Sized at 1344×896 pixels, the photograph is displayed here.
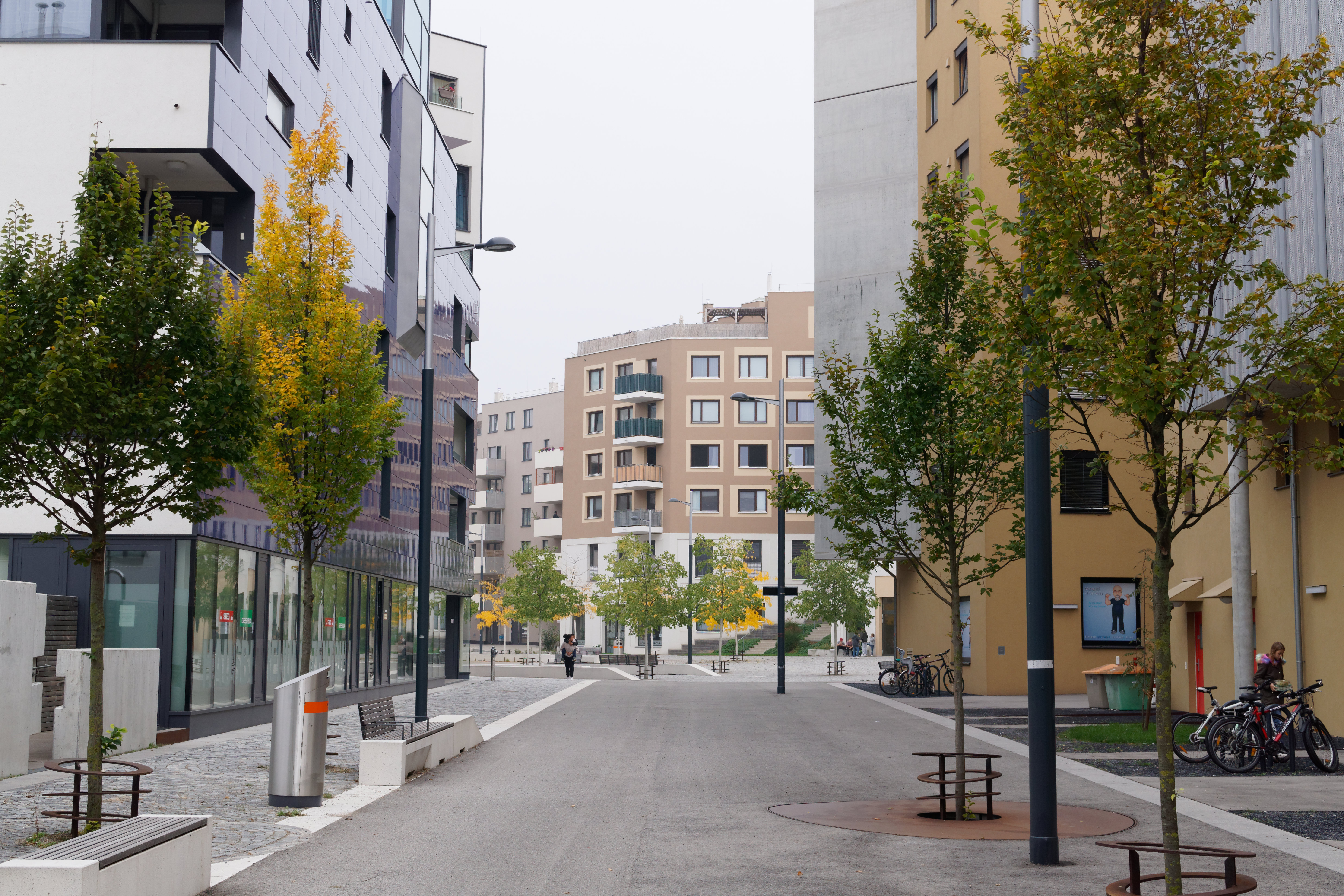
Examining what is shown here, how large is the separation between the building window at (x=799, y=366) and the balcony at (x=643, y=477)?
1075 cm

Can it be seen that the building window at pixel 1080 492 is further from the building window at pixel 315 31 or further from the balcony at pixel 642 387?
the balcony at pixel 642 387

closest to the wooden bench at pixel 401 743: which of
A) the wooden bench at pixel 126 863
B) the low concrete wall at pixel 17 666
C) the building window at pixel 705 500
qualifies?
the low concrete wall at pixel 17 666

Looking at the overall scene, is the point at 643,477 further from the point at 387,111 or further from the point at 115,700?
the point at 115,700

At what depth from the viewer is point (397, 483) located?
35.0m

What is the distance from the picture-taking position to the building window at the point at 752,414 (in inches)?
3438

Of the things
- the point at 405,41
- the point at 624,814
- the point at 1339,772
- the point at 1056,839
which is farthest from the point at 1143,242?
the point at 405,41

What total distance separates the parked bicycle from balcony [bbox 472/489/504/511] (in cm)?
9712

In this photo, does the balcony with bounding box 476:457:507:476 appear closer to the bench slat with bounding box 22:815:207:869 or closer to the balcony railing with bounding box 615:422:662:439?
the balcony railing with bounding box 615:422:662:439

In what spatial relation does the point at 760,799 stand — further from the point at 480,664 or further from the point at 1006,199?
the point at 480,664

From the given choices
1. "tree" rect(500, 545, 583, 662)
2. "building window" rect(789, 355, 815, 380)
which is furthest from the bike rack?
"building window" rect(789, 355, 815, 380)

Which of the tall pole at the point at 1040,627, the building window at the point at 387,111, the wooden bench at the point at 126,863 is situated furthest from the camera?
the building window at the point at 387,111

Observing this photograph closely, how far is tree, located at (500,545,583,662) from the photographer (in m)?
70.6

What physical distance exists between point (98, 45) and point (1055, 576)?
25.2 m

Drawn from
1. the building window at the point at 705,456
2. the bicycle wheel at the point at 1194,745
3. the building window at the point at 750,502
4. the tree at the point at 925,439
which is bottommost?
the bicycle wheel at the point at 1194,745
